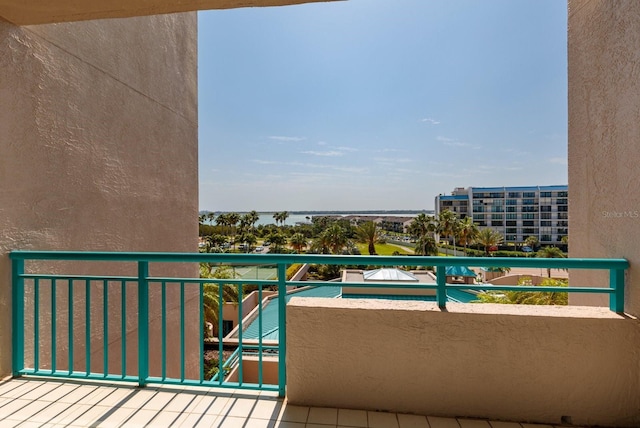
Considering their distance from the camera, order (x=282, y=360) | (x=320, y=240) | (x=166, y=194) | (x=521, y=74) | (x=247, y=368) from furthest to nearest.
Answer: (x=320, y=240)
(x=521, y=74)
(x=247, y=368)
(x=166, y=194)
(x=282, y=360)

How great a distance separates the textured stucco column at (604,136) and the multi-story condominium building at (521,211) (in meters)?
64.5

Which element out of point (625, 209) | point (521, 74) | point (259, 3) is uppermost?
point (521, 74)

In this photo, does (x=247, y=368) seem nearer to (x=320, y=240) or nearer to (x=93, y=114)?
(x=93, y=114)

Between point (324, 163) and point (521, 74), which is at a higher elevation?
point (324, 163)

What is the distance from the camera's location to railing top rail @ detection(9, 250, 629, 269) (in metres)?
1.66

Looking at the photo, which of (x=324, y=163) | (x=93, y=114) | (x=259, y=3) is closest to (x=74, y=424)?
(x=93, y=114)

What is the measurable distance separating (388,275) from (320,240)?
1953 cm

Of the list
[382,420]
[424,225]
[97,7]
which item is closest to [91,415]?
[382,420]

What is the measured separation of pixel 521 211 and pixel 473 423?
238ft

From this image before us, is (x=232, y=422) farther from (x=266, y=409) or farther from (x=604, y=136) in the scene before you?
(x=604, y=136)

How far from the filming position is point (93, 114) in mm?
2883

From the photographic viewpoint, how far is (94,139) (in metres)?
2.89

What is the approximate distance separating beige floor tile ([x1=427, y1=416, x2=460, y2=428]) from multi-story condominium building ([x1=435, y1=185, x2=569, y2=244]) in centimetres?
6542

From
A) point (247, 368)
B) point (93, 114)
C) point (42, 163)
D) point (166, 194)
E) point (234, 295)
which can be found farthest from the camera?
point (234, 295)
